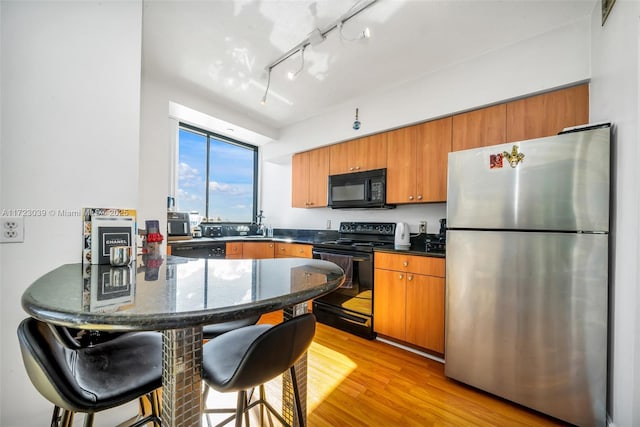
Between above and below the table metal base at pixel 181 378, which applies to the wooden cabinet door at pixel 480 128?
above

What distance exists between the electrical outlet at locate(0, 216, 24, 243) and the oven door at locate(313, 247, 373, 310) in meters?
2.15

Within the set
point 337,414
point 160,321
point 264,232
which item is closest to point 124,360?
point 160,321

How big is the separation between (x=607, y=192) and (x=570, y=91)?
100 cm

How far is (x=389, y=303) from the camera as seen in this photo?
2373mm

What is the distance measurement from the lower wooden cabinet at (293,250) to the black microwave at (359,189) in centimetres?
66

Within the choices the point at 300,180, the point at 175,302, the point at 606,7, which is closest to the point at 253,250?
the point at 300,180

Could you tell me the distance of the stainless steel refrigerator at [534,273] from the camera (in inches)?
55.0

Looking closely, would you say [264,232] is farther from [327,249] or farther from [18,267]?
[18,267]

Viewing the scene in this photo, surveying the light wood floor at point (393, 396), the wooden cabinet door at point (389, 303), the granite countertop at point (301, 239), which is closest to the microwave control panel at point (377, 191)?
the granite countertop at point (301, 239)

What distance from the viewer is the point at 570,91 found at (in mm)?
1873

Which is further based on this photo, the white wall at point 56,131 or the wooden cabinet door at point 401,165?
the wooden cabinet door at point 401,165

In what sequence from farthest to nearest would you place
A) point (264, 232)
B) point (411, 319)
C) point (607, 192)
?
point (264, 232) → point (411, 319) → point (607, 192)

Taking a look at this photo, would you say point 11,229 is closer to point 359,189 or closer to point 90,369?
point 90,369

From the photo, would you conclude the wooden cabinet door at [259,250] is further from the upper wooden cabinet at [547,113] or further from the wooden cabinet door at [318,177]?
the upper wooden cabinet at [547,113]
